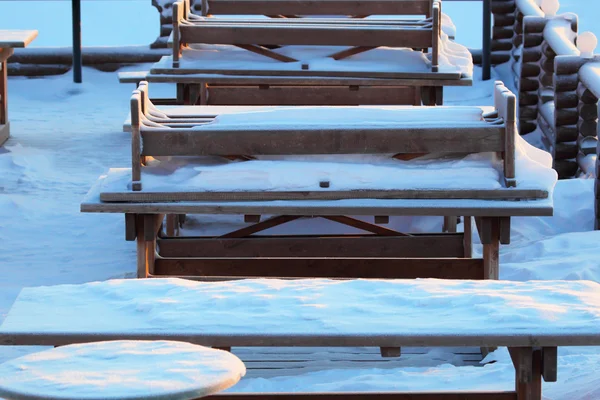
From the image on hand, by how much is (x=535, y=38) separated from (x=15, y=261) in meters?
7.94

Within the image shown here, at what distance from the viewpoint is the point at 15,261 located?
9.38 metres

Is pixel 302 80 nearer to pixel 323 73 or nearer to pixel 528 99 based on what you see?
pixel 323 73

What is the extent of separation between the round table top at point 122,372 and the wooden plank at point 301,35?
6777 millimetres

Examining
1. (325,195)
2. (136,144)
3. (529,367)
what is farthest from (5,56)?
(529,367)

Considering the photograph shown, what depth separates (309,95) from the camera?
11141mm

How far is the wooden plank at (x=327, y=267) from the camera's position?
24.3 feet

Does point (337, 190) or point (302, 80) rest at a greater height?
point (302, 80)

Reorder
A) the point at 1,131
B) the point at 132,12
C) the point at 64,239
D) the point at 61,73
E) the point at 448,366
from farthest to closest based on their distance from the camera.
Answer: the point at 132,12
the point at 61,73
the point at 1,131
the point at 64,239
the point at 448,366

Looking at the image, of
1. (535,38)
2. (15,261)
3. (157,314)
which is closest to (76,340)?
(157,314)

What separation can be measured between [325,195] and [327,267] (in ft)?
2.84

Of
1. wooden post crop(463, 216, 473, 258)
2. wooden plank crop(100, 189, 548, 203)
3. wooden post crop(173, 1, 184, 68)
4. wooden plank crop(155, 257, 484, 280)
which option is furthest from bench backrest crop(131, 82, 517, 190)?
wooden post crop(173, 1, 184, 68)

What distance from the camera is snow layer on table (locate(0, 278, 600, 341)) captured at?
4.61 m

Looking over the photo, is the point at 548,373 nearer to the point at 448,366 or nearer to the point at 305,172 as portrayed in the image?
the point at 448,366

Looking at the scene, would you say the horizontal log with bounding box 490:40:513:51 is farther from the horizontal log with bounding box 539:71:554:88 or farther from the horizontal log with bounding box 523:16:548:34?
the horizontal log with bounding box 539:71:554:88
